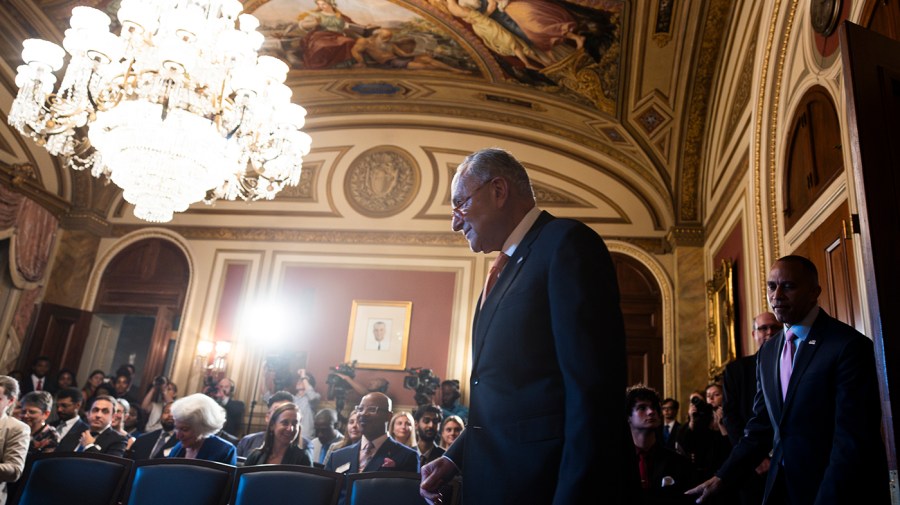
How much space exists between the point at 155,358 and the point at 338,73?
4.54 meters

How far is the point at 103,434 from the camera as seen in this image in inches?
168

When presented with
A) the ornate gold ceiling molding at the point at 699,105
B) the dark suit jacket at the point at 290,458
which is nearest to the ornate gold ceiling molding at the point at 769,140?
the ornate gold ceiling molding at the point at 699,105

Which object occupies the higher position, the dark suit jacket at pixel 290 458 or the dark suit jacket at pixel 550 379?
the dark suit jacket at pixel 550 379

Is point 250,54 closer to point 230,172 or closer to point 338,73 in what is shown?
point 230,172

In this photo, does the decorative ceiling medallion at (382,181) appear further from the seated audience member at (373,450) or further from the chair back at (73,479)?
the chair back at (73,479)

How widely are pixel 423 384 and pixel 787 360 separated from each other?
5.99 m

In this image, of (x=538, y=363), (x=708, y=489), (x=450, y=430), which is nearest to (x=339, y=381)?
(x=450, y=430)

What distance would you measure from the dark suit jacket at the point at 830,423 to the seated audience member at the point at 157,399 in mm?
7040

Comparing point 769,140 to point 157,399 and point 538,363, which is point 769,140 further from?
point 157,399

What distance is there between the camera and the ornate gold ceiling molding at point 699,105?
19.7ft

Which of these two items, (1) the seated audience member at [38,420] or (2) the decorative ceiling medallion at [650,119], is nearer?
(1) the seated audience member at [38,420]

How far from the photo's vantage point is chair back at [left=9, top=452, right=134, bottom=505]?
312cm

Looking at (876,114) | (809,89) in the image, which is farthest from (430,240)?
(876,114)

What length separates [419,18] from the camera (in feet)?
23.0
